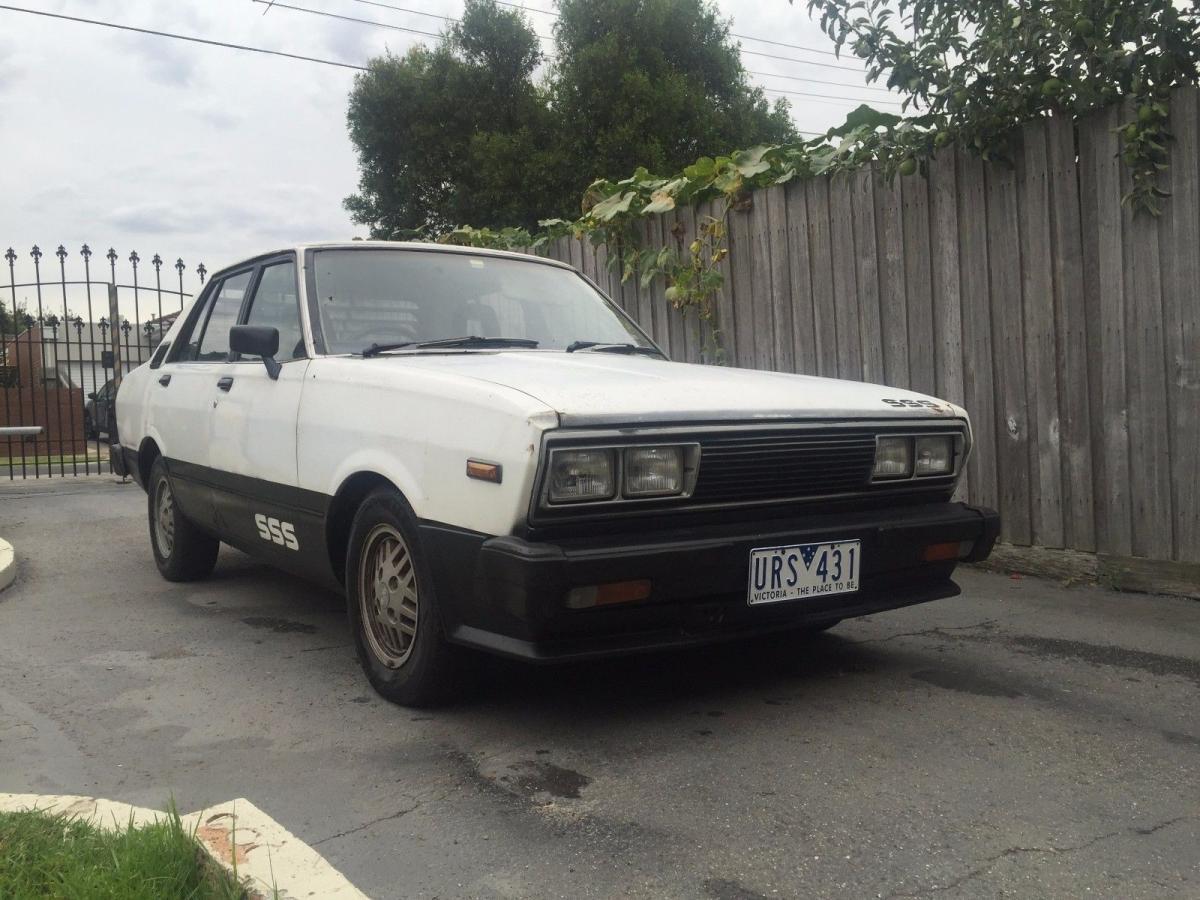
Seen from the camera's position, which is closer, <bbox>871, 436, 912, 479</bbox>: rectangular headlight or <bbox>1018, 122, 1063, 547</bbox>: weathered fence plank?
<bbox>871, 436, 912, 479</bbox>: rectangular headlight

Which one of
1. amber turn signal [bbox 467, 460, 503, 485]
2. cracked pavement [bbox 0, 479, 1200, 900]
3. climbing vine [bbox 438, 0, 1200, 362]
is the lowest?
cracked pavement [bbox 0, 479, 1200, 900]

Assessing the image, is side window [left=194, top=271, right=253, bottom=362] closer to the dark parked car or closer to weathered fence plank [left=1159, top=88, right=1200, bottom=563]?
weathered fence plank [left=1159, top=88, right=1200, bottom=563]

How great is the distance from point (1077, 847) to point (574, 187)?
2570 centimetres

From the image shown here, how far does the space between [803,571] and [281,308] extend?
2458 mm

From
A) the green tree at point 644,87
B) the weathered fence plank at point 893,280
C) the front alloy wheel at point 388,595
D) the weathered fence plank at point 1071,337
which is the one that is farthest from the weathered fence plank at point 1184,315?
the green tree at point 644,87

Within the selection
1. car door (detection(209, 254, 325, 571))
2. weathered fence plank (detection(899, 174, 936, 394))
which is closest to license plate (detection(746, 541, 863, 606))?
car door (detection(209, 254, 325, 571))

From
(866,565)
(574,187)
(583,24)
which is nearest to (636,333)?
(866,565)

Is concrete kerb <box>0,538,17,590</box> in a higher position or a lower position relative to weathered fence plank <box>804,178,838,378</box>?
lower

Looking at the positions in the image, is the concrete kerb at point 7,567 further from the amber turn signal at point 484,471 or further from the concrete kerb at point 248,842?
the amber turn signal at point 484,471

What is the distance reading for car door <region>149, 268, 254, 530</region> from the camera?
498cm

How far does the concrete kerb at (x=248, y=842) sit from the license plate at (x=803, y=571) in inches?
57.8

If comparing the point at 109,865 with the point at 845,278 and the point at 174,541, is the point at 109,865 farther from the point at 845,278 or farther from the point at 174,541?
the point at 845,278

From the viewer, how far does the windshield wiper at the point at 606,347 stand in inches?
171

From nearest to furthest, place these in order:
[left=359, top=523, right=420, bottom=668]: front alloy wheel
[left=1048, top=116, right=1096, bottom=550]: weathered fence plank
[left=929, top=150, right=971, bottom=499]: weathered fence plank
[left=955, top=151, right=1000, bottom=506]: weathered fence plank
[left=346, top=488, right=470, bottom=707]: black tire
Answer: [left=346, top=488, right=470, bottom=707]: black tire
[left=359, top=523, right=420, bottom=668]: front alloy wheel
[left=1048, top=116, right=1096, bottom=550]: weathered fence plank
[left=955, top=151, right=1000, bottom=506]: weathered fence plank
[left=929, top=150, right=971, bottom=499]: weathered fence plank
